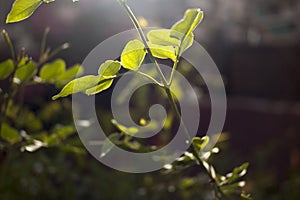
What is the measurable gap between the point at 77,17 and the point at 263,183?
381 cm

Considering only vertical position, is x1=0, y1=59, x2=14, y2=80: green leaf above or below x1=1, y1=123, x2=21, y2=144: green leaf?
above

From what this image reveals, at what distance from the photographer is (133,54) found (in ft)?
1.81

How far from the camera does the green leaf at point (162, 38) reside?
0.54m

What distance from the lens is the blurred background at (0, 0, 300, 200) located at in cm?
169

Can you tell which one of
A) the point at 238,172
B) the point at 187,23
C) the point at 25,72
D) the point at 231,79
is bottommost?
the point at 231,79

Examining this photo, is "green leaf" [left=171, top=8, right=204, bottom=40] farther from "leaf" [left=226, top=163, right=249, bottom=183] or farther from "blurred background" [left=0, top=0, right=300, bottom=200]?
"leaf" [left=226, top=163, right=249, bottom=183]

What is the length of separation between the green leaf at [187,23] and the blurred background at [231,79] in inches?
2.7

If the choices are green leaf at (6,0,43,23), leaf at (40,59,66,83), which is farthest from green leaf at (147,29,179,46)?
leaf at (40,59,66,83)

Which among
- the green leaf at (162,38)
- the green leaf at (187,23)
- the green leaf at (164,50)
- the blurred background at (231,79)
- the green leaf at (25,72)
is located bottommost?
the blurred background at (231,79)

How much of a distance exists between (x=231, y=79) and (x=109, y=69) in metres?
7.34

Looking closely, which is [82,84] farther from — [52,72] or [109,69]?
[52,72]

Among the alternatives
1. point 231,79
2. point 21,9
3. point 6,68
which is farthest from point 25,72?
point 231,79

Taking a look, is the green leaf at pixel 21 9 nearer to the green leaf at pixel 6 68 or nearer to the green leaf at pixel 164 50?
the green leaf at pixel 164 50

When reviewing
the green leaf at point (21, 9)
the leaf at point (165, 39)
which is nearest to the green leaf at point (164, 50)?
the leaf at point (165, 39)
